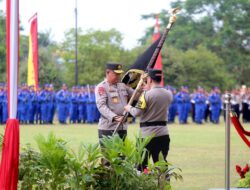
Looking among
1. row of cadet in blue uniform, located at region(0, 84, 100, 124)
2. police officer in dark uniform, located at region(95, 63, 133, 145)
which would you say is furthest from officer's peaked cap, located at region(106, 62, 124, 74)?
row of cadet in blue uniform, located at region(0, 84, 100, 124)

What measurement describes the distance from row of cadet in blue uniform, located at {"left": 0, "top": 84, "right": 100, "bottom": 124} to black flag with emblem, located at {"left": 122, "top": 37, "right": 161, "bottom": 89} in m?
22.3

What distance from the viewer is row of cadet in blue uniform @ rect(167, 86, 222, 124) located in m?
35.3

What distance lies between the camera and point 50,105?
3325 centimetres

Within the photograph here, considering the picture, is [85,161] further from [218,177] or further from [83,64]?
[83,64]

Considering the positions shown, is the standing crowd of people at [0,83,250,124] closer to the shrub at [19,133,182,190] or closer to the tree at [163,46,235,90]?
the tree at [163,46,235,90]

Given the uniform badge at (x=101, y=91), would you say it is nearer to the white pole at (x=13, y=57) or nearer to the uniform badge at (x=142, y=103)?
the uniform badge at (x=142, y=103)

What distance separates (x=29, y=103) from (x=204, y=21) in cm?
2347

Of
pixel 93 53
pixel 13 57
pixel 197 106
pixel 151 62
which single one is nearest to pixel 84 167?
pixel 13 57

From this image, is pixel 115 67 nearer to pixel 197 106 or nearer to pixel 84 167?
pixel 84 167

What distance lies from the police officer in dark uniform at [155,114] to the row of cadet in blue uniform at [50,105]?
22561 millimetres

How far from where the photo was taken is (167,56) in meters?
50.7

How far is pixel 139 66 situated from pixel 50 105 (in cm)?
2418

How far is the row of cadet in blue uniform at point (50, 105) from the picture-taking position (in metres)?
32.4

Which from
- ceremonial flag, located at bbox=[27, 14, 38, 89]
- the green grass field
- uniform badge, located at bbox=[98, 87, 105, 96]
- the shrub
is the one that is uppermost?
ceremonial flag, located at bbox=[27, 14, 38, 89]
